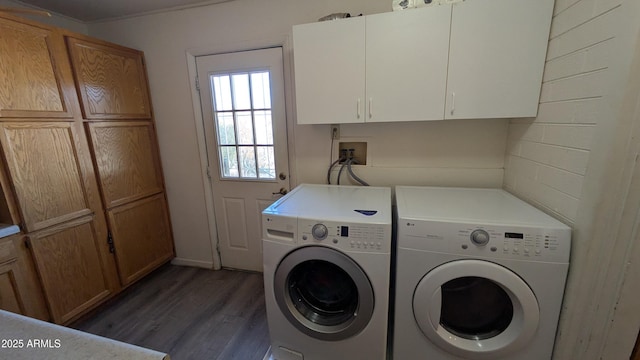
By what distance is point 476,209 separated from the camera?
1.23 metres

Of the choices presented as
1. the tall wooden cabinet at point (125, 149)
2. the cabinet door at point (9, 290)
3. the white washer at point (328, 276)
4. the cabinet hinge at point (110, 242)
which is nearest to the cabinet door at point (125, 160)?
the tall wooden cabinet at point (125, 149)

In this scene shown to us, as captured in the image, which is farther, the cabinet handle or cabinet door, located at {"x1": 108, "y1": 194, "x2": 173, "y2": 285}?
cabinet door, located at {"x1": 108, "y1": 194, "x2": 173, "y2": 285}

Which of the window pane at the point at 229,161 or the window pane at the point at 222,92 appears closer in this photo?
the window pane at the point at 222,92

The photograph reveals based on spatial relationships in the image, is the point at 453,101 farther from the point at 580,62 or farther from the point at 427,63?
the point at 580,62

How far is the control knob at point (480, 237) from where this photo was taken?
1.04 m

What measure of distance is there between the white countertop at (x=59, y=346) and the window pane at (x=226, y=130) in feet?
5.59

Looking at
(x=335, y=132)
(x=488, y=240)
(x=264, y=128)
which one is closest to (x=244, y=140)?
(x=264, y=128)

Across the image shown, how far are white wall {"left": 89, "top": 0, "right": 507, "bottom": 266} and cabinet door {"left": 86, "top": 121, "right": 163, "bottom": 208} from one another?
0.12 metres

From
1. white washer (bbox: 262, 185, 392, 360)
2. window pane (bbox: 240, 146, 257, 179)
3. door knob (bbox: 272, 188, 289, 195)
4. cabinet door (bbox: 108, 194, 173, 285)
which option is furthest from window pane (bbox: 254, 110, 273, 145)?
cabinet door (bbox: 108, 194, 173, 285)

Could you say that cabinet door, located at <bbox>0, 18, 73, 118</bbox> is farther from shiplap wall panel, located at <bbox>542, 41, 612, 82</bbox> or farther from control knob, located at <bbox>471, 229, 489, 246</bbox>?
shiplap wall panel, located at <bbox>542, 41, 612, 82</bbox>

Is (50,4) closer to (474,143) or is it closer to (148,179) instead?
(148,179)

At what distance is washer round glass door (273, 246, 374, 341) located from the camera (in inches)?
46.5

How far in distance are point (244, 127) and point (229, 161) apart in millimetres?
352

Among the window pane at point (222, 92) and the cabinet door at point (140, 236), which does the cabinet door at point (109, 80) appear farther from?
the cabinet door at point (140, 236)
